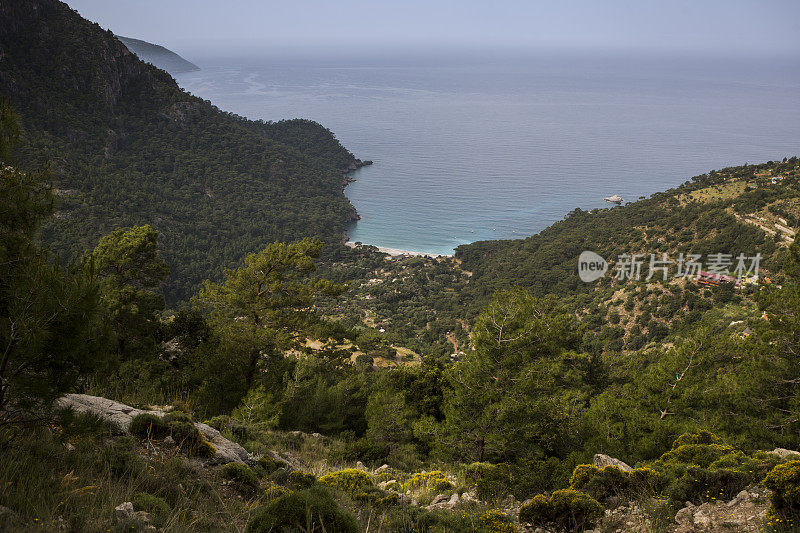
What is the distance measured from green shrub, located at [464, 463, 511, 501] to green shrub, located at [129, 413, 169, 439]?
4.37 m

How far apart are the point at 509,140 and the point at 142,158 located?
78675mm

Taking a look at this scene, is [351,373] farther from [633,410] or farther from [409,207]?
[409,207]

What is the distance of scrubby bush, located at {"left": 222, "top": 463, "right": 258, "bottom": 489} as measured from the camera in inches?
194

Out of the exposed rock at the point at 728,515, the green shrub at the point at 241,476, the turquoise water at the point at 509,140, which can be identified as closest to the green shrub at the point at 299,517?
the green shrub at the point at 241,476

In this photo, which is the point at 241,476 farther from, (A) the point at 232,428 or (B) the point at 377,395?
(B) the point at 377,395

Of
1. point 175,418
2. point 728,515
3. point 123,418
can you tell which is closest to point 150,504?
point 175,418

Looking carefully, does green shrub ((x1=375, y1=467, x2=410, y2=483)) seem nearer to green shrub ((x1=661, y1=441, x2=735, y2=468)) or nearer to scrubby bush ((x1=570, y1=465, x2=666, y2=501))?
scrubby bush ((x1=570, y1=465, x2=666, y2=501))

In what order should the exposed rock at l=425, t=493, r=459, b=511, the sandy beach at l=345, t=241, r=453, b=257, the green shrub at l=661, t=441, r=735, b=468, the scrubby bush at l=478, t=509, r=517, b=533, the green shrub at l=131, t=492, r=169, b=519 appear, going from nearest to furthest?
the green shrub at l=131, t=492, r=169, b=519, the scrubby bush at l=478, t=509, r=517, b=533, the exposed rock at l=425, t=493, r=459, b=511, the green shrub at l=661, t=441, r=735, b=468, the sandy beach at l=345, t=241, r=453, b=257

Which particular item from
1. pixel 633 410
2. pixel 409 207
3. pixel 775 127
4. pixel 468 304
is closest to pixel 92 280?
pixel 633 410

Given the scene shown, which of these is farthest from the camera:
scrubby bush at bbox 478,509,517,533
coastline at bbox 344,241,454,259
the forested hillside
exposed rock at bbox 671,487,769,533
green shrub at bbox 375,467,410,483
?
coastline at bbox 344,241,454,259

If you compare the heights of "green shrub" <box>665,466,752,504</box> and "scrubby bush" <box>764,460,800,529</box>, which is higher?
"scrubby bush" <box>764,460,800,529</box>

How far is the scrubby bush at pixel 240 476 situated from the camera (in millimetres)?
4918

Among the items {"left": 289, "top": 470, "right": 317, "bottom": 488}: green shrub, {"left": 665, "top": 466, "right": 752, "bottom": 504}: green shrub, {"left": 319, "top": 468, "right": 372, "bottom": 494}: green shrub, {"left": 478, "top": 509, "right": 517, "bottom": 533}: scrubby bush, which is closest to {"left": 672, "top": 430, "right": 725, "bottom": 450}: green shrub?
{"left": 665, "top": 466, "right": 752, "bottom": 504}: green shrub

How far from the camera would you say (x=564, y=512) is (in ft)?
15.4
